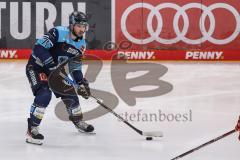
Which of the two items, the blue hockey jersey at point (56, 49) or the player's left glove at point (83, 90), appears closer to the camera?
the blue hockey jersey at point (56, 49)

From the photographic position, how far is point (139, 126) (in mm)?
5895

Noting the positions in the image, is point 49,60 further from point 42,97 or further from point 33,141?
point 33,141

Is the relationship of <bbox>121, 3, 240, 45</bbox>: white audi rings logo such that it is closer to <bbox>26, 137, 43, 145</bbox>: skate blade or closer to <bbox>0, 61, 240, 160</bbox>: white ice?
<bbox>0, 61, 240, 160</bbox>: white ice

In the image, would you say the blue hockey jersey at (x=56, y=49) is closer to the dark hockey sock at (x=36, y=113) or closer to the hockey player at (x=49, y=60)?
the hockey player at (x=49, y=60)

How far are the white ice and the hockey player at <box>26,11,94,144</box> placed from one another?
246mm

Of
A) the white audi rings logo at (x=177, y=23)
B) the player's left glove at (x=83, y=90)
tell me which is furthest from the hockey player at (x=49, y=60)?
the white audi rings logo at (x=177, y=23)

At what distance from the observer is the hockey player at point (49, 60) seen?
4910 mm

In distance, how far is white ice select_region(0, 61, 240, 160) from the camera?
461 cm

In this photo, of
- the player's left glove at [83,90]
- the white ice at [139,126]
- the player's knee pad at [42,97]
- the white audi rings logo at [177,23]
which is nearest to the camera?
the white ice at [139,126]

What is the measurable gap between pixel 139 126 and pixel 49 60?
1430 mm

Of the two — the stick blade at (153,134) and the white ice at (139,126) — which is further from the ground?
the stick blade at (153,134)

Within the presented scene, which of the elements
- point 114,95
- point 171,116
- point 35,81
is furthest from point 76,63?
point 114,95

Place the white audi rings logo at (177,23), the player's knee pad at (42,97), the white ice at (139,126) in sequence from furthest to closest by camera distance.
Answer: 1. the white audi rings logo at (177,23)
2. the player's knee pad at (42,97)
3. the white ice at (139,126)

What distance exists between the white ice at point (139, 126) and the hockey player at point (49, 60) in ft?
0.81
